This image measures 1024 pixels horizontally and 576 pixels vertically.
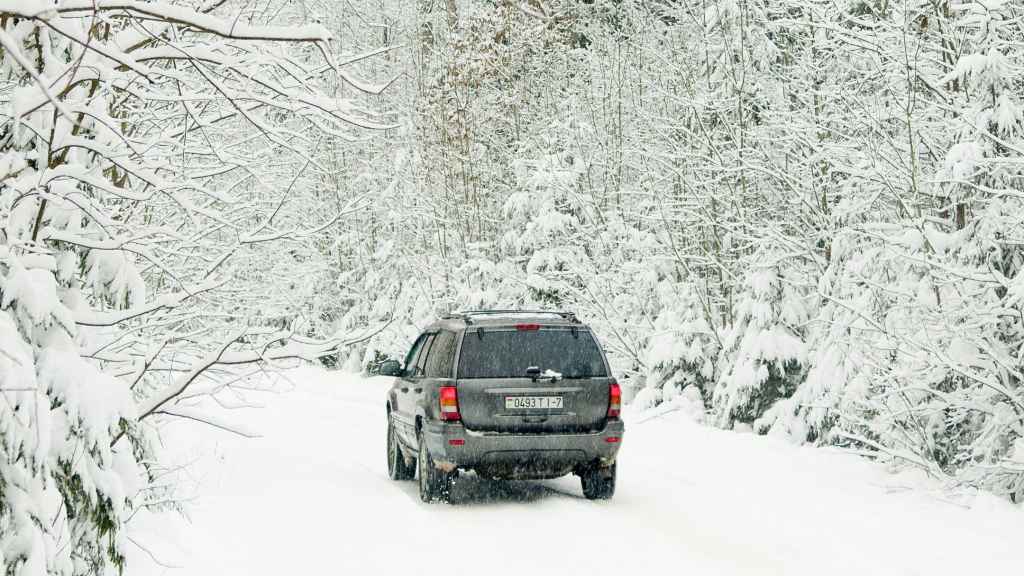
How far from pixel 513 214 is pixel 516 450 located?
681 inches

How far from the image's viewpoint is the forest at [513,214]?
4.43 meters

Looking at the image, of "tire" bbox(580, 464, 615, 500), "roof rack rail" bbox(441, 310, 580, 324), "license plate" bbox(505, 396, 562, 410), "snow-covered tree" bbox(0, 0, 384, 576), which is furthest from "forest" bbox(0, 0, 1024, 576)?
"license plate" bbox(505, 396, 562, 410)

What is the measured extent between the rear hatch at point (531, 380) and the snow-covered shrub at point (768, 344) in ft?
22.4

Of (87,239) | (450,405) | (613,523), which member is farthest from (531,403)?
(87,239)

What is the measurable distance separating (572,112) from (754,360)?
36.2 ft

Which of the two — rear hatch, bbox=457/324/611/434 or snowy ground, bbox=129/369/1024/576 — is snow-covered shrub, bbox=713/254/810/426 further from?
rear hatch, bbox=457/324/611/434

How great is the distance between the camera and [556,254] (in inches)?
977

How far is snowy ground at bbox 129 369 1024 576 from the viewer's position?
25.9 feet

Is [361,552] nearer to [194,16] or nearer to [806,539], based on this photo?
[806,539]

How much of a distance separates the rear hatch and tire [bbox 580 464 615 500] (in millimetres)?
527

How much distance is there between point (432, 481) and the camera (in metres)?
10.7

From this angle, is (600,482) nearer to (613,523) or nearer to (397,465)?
(613,523)

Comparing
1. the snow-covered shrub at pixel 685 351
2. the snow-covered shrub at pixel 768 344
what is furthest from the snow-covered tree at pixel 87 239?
the snow-covered shrub at pixel 685 351

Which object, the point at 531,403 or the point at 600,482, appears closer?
the point at 531,403
